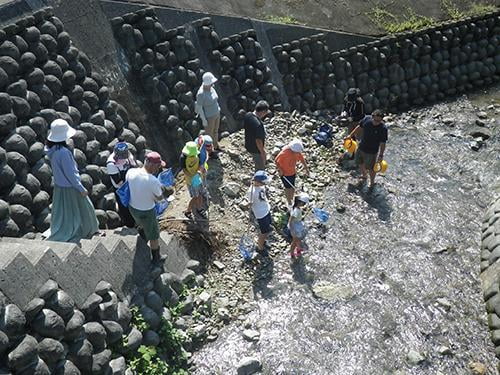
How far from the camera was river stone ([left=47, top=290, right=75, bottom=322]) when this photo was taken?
286 inches

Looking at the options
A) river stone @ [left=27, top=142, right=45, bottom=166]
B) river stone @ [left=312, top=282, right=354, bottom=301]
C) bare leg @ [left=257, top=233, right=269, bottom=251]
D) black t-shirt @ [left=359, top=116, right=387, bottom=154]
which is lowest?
river stone @ [left=312, top=282, right=354, bottom=301]

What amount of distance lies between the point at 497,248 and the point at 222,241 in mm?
4848

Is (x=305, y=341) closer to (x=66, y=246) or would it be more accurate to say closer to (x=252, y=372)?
(x=252, y=372)

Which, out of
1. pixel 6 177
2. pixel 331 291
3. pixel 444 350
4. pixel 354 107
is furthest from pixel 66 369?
pixel 354 107

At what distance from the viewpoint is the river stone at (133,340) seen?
323 inches

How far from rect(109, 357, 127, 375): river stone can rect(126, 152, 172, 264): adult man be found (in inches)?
73.8

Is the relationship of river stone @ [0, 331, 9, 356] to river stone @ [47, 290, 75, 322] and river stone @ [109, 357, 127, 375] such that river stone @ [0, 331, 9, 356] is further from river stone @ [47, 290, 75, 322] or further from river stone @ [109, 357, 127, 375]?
river stone @ [109, 357, 127, 375]

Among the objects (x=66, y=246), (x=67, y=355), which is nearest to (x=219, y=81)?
(x=66, y=246)

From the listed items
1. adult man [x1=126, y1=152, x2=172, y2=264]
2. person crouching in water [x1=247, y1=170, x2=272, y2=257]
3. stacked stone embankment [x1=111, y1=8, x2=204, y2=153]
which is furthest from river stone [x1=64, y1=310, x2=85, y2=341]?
stacked stone embankment [x1=111, y1=8, x2=204, y2=153]

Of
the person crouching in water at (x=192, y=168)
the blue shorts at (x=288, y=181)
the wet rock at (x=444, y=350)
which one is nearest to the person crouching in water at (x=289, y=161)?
the blue shorts at (x=288, y=181)

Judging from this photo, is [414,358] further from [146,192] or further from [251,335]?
[146,192]

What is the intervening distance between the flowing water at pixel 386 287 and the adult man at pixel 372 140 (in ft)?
2.63

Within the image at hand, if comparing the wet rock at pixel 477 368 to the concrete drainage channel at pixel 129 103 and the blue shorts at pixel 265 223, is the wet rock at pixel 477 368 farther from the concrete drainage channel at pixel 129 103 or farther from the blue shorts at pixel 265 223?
the blue shorts at pixel 265 223

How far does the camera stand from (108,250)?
8.55m
